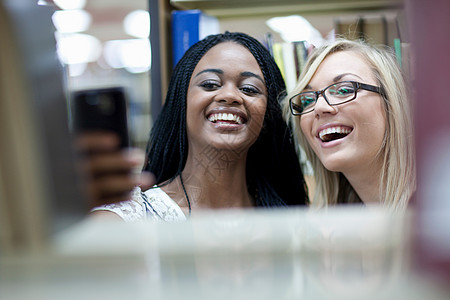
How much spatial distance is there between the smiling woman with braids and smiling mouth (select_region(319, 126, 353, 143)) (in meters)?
0.08

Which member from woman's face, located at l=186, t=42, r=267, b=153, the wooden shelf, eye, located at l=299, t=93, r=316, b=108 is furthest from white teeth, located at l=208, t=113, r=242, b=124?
the wooden shelf

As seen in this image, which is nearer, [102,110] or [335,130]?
[102,110]

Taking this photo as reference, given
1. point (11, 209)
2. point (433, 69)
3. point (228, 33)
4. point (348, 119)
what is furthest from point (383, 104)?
point (11, 209)

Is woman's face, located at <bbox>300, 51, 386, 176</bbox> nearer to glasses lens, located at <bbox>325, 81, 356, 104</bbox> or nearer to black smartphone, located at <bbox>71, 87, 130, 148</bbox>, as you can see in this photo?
glasses lens, located at <bbox>325, 81, 356, 104</bbox>

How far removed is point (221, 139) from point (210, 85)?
0.30ft

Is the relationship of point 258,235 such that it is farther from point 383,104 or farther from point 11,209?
point 383,104

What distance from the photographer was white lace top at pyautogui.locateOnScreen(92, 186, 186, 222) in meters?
0.62

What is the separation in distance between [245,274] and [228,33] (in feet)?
1.76

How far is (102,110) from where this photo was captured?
0.49 metres

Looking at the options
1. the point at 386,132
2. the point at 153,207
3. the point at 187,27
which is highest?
the point at 187,27

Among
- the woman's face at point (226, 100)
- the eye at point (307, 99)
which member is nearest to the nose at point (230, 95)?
the woman's face at point (226, 100)

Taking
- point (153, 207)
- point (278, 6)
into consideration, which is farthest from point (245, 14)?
point (153, 207)

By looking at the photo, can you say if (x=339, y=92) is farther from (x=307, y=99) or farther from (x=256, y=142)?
(x=256, y=142)

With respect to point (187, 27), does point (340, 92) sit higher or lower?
lower
